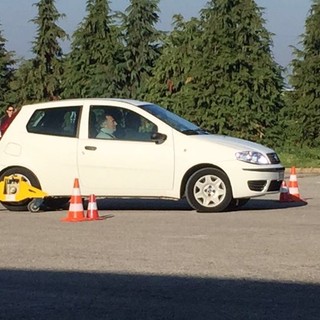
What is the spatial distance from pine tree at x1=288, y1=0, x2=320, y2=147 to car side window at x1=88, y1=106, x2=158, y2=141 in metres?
15.2

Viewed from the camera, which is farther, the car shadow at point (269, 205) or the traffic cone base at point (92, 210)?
the car shadow at point (269, 205)

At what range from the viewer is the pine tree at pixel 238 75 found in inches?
1146

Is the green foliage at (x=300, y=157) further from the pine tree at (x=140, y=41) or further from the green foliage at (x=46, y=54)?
the green foliage at (x=46, y=54)

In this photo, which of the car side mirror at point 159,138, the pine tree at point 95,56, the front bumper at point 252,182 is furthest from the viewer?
the pine tree at point 95,56

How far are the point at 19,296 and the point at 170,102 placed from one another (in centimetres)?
2230

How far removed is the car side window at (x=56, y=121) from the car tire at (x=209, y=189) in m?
1.92

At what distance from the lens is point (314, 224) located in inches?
510

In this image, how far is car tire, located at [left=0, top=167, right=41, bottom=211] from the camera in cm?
1513

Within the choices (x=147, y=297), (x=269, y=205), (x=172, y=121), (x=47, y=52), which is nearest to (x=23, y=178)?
(x=172, y=121)

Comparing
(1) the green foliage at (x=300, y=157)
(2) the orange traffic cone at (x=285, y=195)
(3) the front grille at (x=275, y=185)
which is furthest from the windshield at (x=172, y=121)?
(1) the green foliage at (x=300, y=157)

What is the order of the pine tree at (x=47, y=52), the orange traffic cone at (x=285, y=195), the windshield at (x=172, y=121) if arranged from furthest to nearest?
the pine tree at (x=47, y=52) < the orange traffic cone at (x=285, y=195) < the windshield at (x=172, y=121)

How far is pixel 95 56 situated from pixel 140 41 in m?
1.72

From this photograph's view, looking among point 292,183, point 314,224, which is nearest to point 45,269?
point 314,224

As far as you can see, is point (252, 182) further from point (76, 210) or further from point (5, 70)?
point (5, 70)
